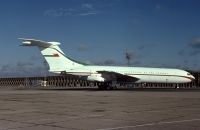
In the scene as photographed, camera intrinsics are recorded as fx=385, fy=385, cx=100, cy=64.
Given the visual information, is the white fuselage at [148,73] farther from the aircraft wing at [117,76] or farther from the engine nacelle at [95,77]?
the aircraft wing at [117,76]

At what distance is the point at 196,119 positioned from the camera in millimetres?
14867

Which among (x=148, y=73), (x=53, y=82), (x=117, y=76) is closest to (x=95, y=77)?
(x=117, y=76)

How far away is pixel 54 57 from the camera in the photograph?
56.7 meters

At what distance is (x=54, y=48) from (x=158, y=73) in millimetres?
16666

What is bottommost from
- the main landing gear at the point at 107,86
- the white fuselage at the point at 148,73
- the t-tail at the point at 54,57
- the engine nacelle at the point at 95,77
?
the main landing gear at the point at 107,86

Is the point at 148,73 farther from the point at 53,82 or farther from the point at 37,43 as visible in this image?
the point at 53,82

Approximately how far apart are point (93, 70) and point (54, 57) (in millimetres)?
6057

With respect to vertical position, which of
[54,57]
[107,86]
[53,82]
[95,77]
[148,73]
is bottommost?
[107,86]

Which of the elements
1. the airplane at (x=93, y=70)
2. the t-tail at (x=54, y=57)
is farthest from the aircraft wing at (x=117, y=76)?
the t-tail at (x=54, y=57)

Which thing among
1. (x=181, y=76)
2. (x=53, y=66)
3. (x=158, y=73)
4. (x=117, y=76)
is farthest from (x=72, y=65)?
(x=181, y=76)

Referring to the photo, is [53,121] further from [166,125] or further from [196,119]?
[196,119]

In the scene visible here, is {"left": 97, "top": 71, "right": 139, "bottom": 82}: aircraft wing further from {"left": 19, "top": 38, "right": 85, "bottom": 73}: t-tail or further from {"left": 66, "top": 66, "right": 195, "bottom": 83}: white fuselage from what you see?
{"left": 19, "top": 38, "right": 85, "bottom": 73}: t-tail

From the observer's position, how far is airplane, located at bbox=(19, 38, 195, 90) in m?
55.9

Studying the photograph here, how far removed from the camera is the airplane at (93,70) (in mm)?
55875
